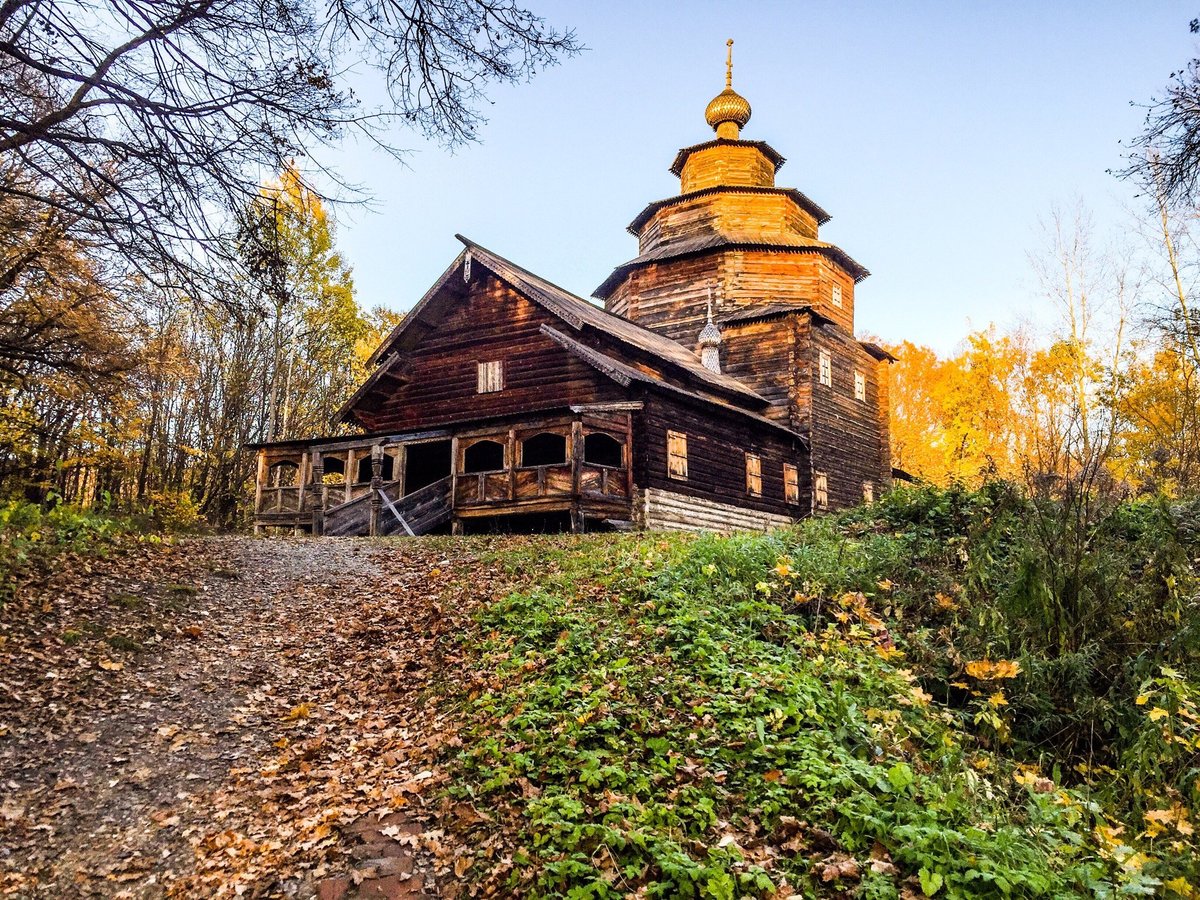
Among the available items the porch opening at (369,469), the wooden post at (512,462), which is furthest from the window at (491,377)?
the wooden post at (512,462)

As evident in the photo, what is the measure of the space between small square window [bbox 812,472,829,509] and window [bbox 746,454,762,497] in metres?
3.34

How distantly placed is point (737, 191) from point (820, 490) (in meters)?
13.8

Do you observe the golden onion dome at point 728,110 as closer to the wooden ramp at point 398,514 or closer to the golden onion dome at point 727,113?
the golden onion dome at point 727,113

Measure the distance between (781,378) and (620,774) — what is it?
82.6ft

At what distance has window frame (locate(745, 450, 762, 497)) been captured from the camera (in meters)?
25.2

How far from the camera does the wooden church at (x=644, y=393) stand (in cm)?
2012

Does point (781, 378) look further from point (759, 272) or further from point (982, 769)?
point (982, 769)

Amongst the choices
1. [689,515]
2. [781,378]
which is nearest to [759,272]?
[781,378]

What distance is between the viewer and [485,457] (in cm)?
2420

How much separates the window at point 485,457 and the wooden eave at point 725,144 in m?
18.6

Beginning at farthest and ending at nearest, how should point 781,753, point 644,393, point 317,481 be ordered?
point 317,481 < point 644,393 < point 781,753

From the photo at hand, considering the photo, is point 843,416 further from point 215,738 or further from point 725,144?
point 215,738

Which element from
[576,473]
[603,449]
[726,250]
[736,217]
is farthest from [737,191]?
[576,473]

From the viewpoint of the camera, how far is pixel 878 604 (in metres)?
8.42
